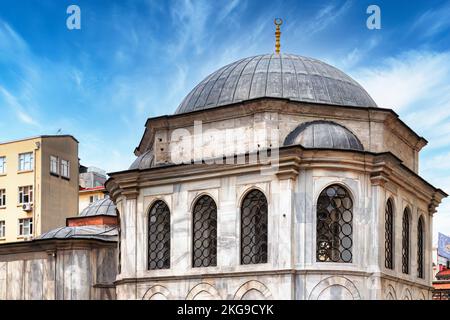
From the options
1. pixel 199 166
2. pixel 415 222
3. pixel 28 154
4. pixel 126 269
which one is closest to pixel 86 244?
pixel 126 269

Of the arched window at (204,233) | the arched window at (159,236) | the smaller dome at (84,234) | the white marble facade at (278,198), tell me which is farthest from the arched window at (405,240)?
the smaller dome at (84,234)

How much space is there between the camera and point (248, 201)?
2331cm

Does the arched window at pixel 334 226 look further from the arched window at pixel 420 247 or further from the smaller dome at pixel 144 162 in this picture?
the smaller dome at pixel 144 162

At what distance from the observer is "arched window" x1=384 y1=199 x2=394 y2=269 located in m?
23.8

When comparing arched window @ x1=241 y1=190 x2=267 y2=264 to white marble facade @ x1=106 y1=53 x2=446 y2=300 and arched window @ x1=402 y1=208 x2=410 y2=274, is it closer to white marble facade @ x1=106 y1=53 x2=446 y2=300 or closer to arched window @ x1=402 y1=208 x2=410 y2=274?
white marble facade @ x1=106 y1=53 x2=446 y2=300

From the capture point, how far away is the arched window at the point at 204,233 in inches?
943

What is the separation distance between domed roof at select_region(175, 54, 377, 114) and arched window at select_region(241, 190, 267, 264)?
12.2ft

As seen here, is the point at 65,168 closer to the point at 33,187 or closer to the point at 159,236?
the point at 33,187

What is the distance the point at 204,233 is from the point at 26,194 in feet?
85.7

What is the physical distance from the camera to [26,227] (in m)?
47.7

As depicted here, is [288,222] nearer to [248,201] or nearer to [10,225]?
[248,201]

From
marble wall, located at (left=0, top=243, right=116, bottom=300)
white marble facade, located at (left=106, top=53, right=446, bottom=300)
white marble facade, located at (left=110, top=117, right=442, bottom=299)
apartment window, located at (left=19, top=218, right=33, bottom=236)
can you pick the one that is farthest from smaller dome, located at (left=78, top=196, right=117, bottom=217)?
apartment window, located at (left=19, top=218, right=33, bottom=236)

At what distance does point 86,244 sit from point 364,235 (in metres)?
11.6

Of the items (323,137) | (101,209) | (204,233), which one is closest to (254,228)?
(204,233)
